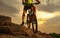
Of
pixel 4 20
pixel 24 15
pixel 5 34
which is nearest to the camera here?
pixel 5 34

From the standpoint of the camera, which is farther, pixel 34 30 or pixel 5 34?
pixel 34 30

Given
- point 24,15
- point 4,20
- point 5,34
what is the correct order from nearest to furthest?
point 5,34 < point 24,15 < point 4,20

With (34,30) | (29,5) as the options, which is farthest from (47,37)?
(29,5)

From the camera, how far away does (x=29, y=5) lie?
21.0m

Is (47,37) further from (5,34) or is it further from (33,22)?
(5,34)

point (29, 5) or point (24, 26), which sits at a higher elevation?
point (29, 5)

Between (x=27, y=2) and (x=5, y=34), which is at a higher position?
(x=27, y=2)

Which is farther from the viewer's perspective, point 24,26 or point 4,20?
point 4,20

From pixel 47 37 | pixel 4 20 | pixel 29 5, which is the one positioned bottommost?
pixel 47 37

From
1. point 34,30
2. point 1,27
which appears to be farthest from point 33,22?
point 1,27

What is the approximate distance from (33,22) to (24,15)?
3.01ft

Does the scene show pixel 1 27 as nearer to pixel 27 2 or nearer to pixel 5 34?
pixel 5 34

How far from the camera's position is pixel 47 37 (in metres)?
24.2

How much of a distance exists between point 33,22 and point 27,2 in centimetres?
166
